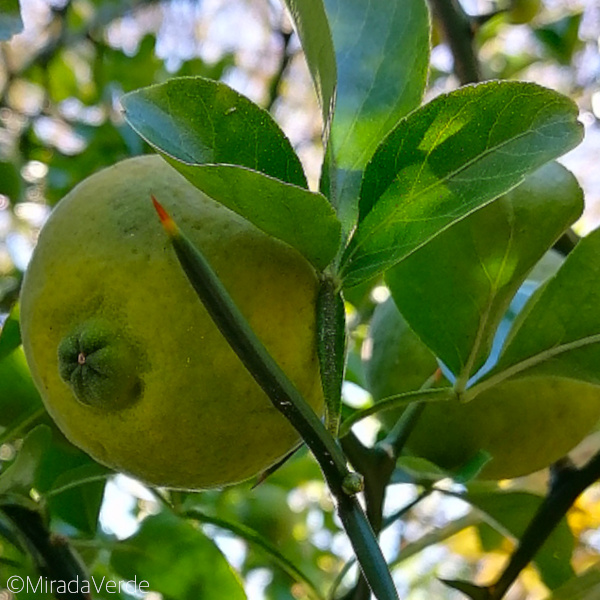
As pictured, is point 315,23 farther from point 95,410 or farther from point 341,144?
point 95,410

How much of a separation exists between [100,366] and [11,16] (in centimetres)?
36

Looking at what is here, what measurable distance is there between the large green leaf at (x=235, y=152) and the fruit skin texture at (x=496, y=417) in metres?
0.25

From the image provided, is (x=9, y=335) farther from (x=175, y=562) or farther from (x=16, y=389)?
(x=175, y=562)

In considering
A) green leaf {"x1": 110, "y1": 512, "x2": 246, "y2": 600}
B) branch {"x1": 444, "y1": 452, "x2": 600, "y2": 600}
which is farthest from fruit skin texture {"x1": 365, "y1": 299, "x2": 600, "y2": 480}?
green leaf {"x1": 110, "y1": 512, "x2": 246, "y2": 600}

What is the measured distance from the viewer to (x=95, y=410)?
1.40 feet

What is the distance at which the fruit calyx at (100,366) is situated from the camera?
39 cm

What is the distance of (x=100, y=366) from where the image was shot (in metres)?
0.39

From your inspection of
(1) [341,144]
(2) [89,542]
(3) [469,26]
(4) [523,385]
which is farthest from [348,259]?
(3) [469,26]

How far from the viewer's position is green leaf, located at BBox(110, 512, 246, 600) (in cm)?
66

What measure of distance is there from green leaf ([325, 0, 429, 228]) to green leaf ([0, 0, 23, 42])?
254mm

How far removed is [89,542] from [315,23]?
433mm

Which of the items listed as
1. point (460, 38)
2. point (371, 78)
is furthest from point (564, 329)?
point (460, 38)
